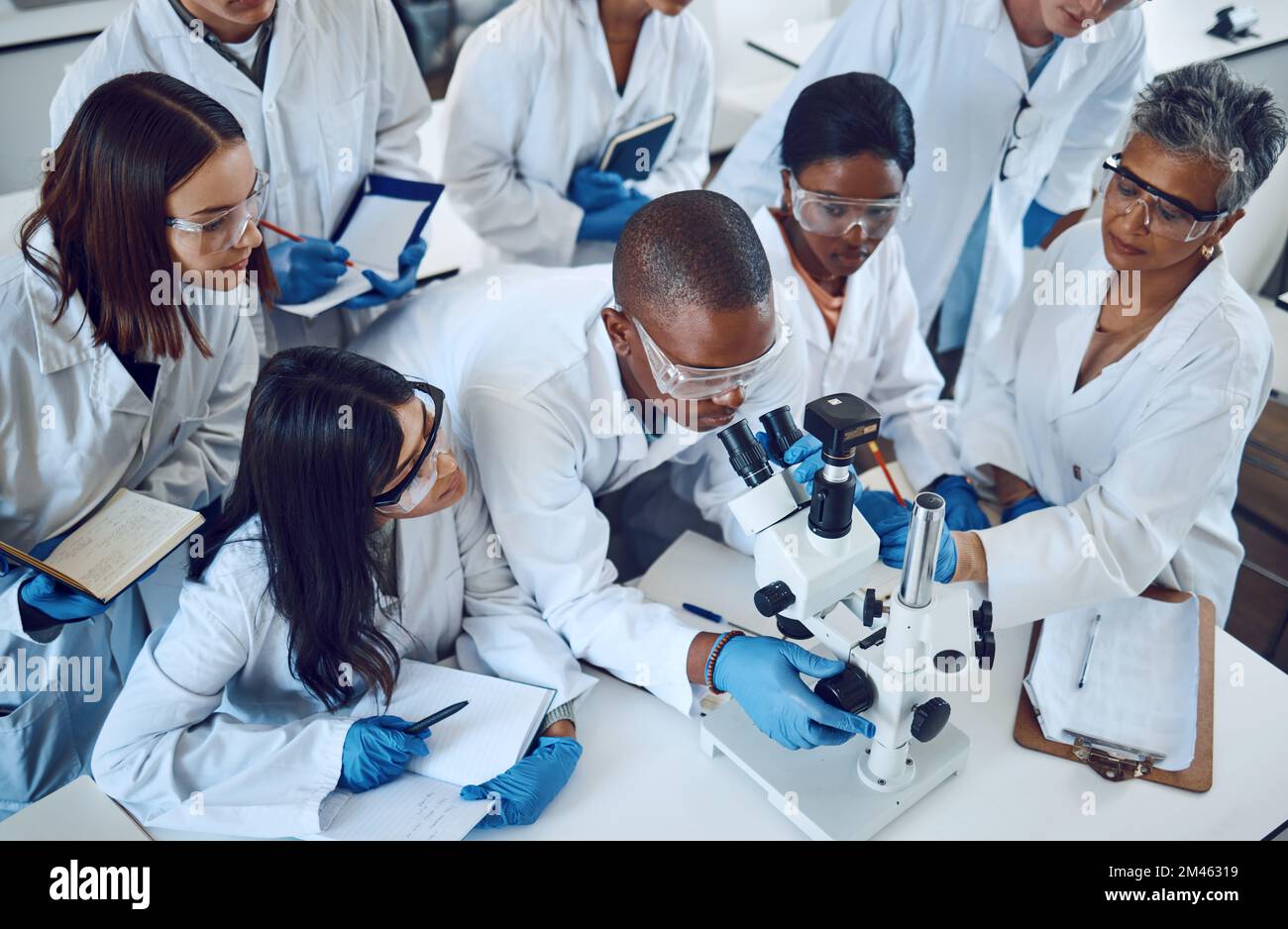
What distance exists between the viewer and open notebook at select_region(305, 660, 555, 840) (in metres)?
1.38

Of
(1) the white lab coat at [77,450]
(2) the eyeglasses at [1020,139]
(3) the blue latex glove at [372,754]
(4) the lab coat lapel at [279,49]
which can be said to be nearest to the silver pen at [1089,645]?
(3) the blue latex glove at [372,754]

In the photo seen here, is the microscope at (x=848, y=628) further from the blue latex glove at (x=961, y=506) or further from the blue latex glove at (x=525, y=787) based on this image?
the blue latex glove at (x=961, y=506)

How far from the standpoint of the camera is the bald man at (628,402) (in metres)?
1.49

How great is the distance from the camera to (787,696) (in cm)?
141

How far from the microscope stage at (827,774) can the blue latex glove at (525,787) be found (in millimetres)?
219

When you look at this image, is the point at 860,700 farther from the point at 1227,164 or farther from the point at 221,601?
the point at 1227,164

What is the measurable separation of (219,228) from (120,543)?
490 millimetres

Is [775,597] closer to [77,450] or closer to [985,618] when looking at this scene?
[985,618]

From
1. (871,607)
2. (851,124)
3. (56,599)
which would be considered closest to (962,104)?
(851,124)

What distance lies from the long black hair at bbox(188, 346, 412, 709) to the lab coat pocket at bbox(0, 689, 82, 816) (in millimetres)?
452

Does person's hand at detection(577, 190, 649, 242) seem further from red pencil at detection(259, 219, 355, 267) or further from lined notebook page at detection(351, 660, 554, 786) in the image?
lined notebook page at detection(351, 660, 554, 786)

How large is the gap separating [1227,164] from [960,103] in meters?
0.91

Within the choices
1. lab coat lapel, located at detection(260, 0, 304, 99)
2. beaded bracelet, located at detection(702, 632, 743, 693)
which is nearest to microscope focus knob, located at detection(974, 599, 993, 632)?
beaded bracelet, located at detection(702, 632, 743, 693)

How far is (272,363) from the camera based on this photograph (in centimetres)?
150
